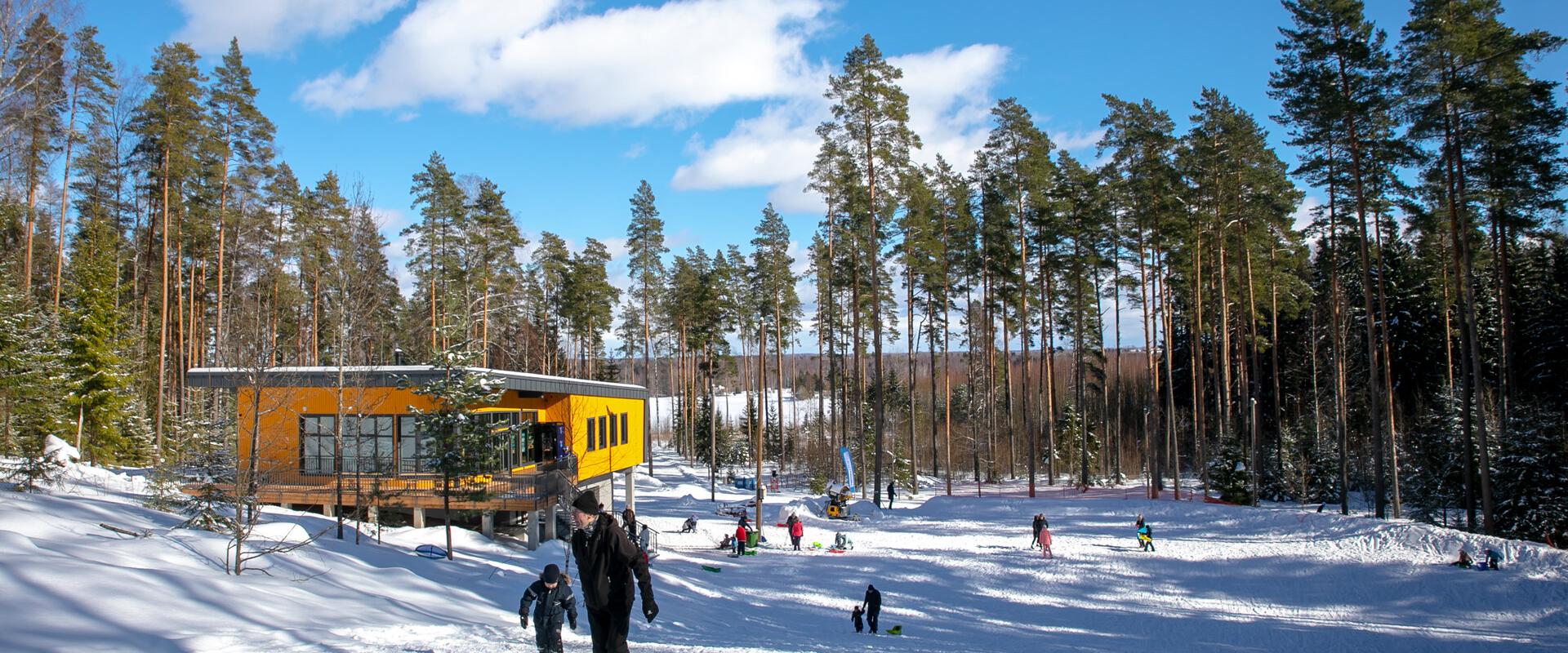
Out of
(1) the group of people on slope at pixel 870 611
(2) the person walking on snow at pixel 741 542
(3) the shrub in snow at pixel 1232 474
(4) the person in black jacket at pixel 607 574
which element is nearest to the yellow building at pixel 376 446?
(2) the person walking on snow at pixel 741 542

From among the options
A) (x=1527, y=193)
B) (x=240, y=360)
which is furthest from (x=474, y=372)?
(x=1527, y=193)

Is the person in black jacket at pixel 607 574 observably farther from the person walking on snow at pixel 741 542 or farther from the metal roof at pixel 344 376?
the person walking on snow at pixel 741 542

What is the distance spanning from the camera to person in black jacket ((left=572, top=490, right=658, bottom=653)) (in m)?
6.42

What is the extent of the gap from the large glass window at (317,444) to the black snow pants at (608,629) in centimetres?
1842

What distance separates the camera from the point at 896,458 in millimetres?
44438

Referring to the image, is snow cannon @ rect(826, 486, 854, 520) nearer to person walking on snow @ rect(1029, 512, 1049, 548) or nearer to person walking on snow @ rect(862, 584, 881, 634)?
person walking on snow @ rect(1029, 512, 1049, 548)

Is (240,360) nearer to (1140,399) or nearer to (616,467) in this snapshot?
(616,467)

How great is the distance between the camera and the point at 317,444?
22.0 metres

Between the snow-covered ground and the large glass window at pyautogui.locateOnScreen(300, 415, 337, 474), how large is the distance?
2714mm

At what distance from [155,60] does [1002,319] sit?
119 ft

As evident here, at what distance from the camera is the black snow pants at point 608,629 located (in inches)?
259

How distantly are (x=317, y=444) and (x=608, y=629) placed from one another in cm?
1913

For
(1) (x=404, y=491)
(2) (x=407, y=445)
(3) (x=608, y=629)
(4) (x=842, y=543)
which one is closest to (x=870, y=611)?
(3) (x=608, y=629)

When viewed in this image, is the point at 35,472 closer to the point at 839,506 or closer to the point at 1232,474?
the point at 839,506
